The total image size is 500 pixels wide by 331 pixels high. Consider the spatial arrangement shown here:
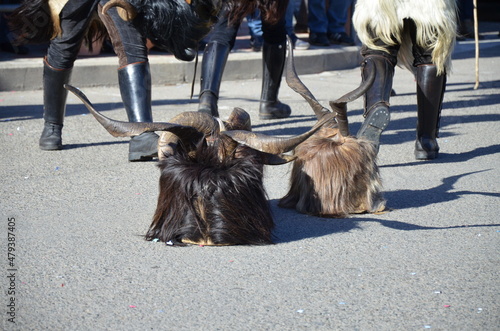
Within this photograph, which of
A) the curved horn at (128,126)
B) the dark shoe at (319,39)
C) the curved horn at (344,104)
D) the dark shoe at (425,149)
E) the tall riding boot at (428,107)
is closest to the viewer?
the curved horn at (128,126)

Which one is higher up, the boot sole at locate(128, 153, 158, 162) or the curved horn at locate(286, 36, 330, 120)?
the curved horn at locate(286, 36, 330, 120)

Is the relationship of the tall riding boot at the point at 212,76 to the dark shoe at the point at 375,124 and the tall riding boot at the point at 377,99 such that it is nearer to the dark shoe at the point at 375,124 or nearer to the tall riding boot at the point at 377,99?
the tall riding boot at the point at 377,99

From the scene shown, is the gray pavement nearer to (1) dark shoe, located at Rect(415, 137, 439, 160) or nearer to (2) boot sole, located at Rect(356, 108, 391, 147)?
(1) dark shoe, located at Rect(415, 137, 439, 160)

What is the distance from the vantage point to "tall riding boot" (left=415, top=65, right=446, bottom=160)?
16.5ft

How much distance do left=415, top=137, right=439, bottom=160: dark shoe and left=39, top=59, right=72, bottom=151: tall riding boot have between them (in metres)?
2.48

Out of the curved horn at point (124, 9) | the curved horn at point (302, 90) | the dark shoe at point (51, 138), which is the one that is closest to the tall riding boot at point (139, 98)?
the curved horn at point (124, 9)

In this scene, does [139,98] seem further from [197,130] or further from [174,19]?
[197,130]

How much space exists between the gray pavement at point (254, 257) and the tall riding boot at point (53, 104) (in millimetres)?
146

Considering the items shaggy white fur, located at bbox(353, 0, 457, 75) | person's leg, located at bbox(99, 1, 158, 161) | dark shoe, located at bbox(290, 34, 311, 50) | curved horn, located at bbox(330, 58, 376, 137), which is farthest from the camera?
dark shoe, located at bbox(290, 34, 311, 50)

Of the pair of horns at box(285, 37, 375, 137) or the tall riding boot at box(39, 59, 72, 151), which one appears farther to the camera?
the tall riding boot at box(39, 59, 72, 151)

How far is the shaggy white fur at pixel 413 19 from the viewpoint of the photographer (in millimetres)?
4695

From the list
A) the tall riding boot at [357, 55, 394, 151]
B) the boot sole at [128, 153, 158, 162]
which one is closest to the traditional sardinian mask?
the boot sole at [128, 153, 158, 162]

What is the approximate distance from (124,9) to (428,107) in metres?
2.09

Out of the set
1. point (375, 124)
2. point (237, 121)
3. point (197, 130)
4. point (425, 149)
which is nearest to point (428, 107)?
point (425, 149)
